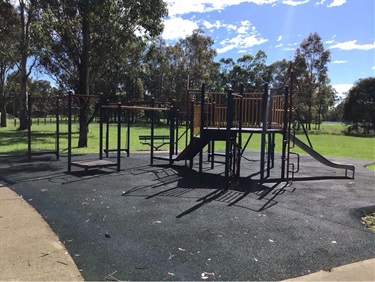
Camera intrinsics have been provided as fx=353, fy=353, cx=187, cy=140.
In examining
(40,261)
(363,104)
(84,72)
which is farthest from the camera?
(363,104)

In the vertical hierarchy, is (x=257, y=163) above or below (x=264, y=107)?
below

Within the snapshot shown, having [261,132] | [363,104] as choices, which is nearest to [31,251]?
[261,132]

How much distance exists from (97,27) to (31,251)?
580 inches

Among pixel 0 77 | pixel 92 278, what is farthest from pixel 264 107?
pixel 0 77

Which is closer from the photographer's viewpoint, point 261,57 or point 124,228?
point 124,228

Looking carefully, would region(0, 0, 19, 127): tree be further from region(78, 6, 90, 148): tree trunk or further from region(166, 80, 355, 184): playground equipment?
region(166, 80, 355, 184): playground equipment

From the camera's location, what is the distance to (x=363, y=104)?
48562mm

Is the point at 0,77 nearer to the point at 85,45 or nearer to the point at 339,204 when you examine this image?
the point at 85,45

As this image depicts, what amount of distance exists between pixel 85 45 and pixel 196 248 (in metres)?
15.9

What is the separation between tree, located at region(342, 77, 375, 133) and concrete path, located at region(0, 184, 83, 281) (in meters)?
49.8

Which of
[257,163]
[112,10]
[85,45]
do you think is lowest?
[257,163]

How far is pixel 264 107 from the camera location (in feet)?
30.4

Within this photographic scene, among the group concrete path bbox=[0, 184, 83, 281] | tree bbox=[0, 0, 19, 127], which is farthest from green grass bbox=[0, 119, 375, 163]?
concrete path bbox=[0, 184, 83, 281]

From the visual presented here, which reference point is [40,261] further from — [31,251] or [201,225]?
[201,225]
